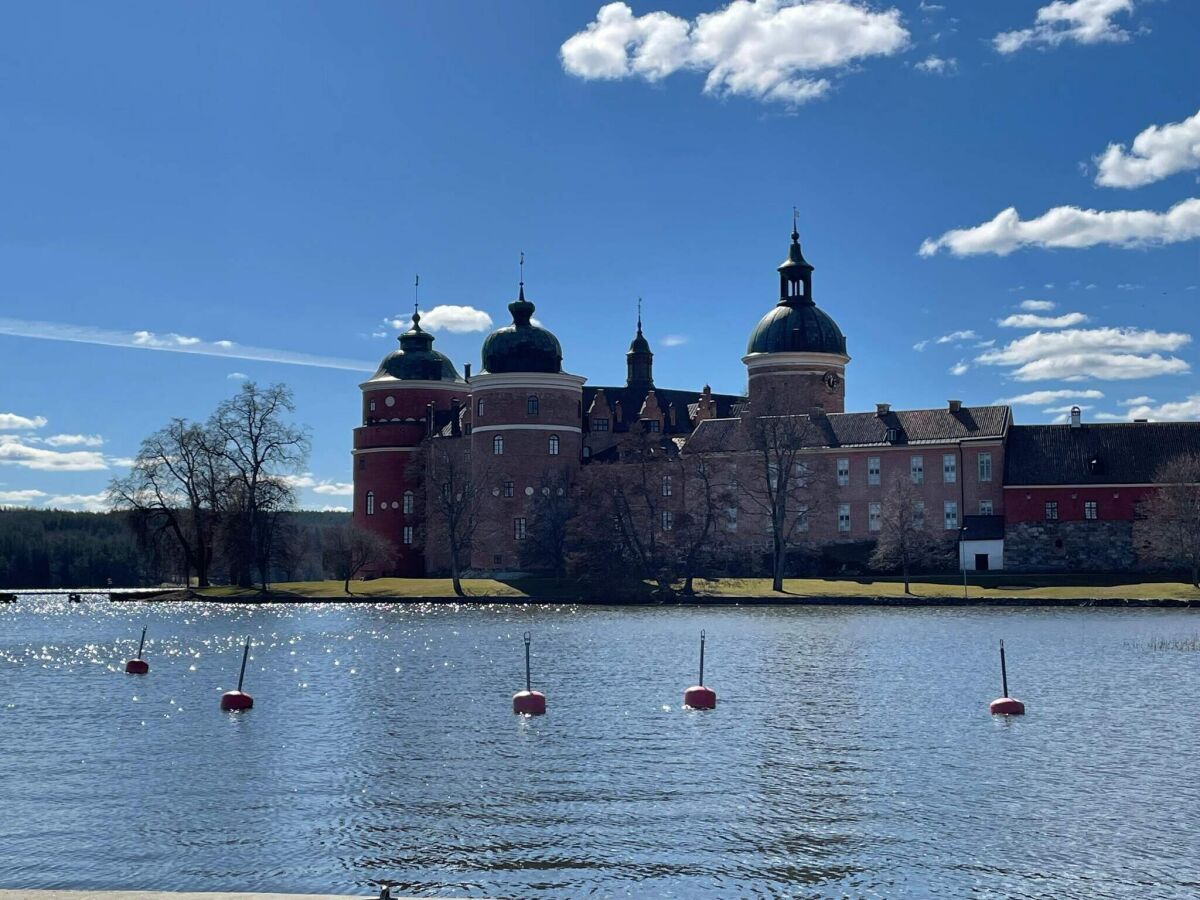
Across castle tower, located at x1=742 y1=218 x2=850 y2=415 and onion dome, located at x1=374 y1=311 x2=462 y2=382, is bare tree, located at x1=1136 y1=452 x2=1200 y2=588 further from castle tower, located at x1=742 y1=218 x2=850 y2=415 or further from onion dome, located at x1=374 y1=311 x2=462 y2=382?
onion dome, located at x1=374 y1=311 x2=462 y2=382

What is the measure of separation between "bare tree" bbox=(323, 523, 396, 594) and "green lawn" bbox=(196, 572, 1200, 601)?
187cm

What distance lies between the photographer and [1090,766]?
89.1 ft

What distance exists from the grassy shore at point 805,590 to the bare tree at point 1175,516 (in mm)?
1924

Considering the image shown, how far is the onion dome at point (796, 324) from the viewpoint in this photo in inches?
4382

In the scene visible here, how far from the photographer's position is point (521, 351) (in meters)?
106

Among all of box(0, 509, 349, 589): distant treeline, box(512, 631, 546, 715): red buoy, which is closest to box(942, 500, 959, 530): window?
box(512, 631, 546, 715): red buoy

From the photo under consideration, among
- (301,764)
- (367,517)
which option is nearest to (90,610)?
(367,517)

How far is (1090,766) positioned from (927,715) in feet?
22.4

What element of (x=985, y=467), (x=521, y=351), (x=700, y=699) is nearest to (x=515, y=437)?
(x=521, y=351)

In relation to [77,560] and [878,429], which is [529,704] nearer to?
[878,429]

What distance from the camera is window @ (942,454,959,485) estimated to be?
9481 centimetres

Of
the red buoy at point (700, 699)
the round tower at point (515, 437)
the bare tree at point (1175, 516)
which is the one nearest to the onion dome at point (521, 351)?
the round tower at point (515, 437)

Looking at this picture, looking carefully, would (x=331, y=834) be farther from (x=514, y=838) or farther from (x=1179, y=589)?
(x=1179, y=589)

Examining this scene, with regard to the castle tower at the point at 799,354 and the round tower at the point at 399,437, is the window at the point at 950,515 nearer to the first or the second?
the castle tower at the point at 799,354
